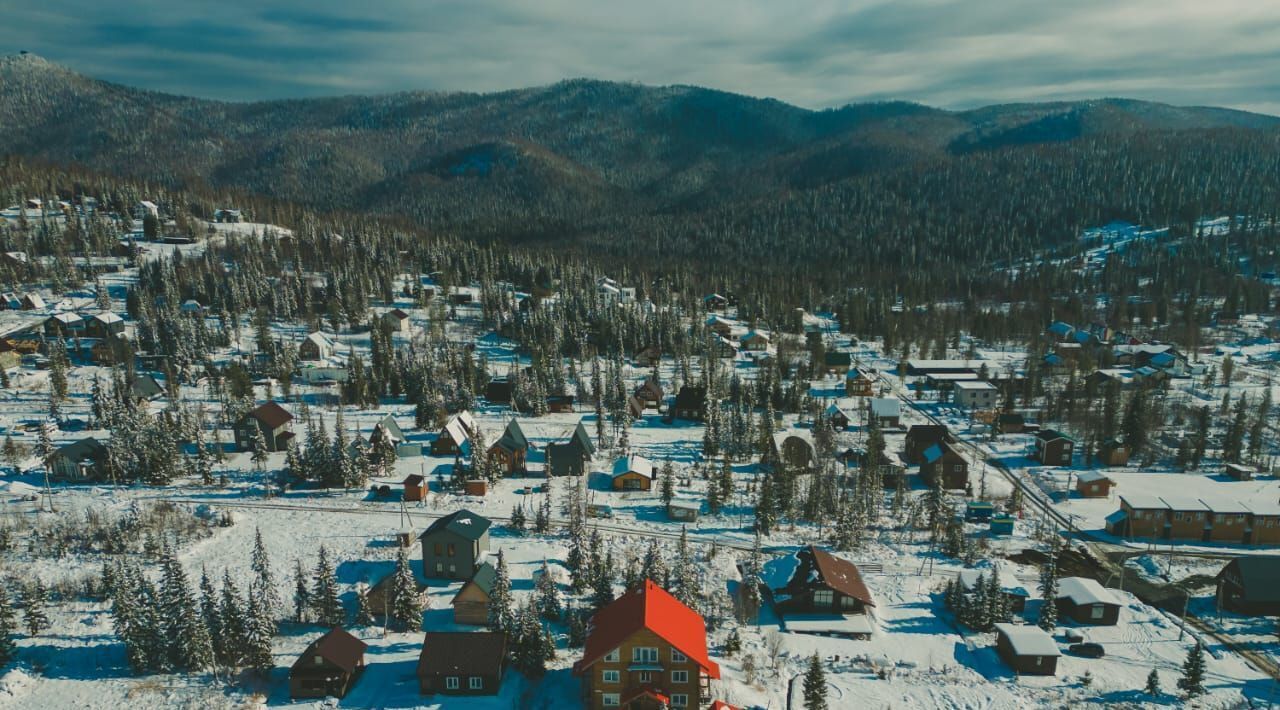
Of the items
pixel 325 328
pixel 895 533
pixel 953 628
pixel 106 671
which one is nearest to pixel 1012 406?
pixel 895 533

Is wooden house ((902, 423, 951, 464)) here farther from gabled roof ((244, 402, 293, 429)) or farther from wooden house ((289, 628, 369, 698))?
gabled roof ((244, 402, 293, 429))

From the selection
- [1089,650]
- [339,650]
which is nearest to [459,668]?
[339,650]

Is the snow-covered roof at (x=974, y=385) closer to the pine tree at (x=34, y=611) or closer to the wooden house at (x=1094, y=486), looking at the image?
the wooden house at (x=1094, y=486)

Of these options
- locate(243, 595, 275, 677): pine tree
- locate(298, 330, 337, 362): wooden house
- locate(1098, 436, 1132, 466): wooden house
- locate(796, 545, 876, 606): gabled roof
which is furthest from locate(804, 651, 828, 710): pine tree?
locate(298, 330, 337, 362): wooden house

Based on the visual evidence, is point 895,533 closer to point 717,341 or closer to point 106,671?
point 106,671

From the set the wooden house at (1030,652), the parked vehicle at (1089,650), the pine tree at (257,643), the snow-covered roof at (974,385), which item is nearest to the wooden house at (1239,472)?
the snow-covered roof at (974,385)

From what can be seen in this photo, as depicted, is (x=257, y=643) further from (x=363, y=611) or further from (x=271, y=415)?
(x=271, y=415)

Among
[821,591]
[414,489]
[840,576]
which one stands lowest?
[821,591]
